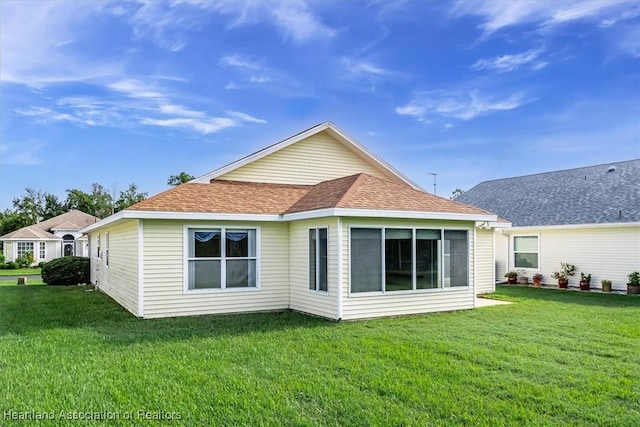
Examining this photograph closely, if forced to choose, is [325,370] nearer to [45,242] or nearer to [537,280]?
[537,280]

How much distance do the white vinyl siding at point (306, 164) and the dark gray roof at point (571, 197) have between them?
8746 mm

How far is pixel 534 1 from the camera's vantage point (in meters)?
13.1

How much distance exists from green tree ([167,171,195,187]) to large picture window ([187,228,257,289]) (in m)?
38.5

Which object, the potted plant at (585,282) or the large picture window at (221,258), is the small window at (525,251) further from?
the large picture window at (221,258)

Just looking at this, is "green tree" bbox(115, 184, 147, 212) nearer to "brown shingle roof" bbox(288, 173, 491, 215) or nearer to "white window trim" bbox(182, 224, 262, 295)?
"white window trim" bbox(182, 224, 262, 295)

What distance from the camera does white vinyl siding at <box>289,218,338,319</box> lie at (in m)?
→ 10.3

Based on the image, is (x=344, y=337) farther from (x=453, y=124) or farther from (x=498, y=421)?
(x=453, y=124)

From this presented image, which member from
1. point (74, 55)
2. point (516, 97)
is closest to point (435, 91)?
point (516, 97)

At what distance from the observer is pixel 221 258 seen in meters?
11.2

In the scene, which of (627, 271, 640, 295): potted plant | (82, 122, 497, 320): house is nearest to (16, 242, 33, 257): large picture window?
(82, 122, 497, 320): house

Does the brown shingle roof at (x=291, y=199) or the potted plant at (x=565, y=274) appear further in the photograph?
the potted plant at (x=565, y=274)

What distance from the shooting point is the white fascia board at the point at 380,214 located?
32.9ft

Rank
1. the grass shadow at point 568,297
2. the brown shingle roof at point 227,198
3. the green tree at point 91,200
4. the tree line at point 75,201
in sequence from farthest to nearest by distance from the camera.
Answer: the green tree at point 91,200 → the tree line at point 75,201 → the grass shadow at point 568,297 → the brown shingle roof at point 227,198

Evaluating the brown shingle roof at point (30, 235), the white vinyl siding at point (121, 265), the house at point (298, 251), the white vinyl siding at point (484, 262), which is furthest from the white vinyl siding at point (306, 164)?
the brown shingle roof at point (30, 235)
